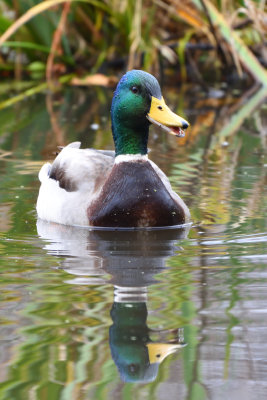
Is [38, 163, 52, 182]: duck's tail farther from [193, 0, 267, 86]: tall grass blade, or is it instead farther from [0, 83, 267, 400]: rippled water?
[193, 0, 267, 86]: tall grass blade

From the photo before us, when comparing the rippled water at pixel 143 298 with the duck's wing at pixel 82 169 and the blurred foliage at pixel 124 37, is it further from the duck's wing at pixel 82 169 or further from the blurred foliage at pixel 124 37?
the blurred foliage at pixel 124 37

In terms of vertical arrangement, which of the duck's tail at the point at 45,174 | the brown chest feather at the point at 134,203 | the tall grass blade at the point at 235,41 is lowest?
the duck's tail at the point at 45,174

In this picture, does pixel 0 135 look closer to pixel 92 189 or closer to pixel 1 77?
pixel 92 189

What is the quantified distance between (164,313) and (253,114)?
8.19 meters

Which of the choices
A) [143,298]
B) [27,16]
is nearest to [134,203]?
[143,298]

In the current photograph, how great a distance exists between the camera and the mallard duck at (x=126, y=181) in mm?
6316

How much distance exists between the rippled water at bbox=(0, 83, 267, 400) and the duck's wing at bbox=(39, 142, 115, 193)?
0.34 metres

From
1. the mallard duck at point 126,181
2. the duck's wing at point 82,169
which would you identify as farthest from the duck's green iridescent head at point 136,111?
the duck's wing at point 82,169

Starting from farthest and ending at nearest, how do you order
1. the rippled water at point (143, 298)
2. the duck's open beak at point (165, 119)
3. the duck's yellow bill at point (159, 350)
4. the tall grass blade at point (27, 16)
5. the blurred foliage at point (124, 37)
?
the blurred foliage at point (124, 37), the tall grass blade at point (27, 16), the duck's open beak at point (165, 119), the duck's yellow bill at point (159, 350), the rippled water at point (143, 298)

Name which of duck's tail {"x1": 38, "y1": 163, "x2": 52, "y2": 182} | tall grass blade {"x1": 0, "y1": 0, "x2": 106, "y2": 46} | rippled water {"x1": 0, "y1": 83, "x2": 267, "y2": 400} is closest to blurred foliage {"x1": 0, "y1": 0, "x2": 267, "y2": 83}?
tall grass blade {"x1": 0, "y1": 0, "x2": 106, "y2": 46}

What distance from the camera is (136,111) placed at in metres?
6.48

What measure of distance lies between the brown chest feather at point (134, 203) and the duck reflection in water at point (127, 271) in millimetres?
73

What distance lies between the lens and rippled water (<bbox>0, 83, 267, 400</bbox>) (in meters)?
3.62

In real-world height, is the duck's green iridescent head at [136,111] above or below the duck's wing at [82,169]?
above
